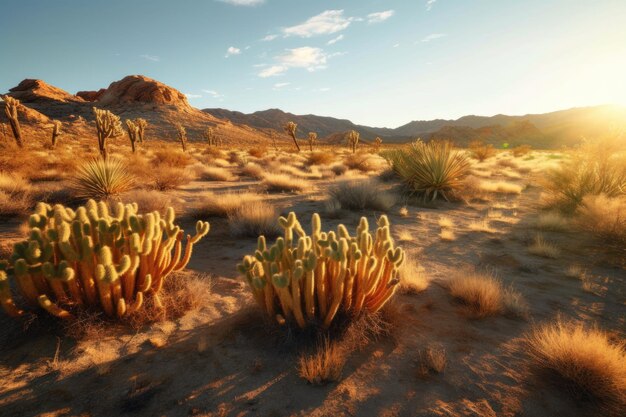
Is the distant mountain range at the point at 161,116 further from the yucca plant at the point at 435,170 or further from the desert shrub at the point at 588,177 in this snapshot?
the desert shrub at the point at 588,177

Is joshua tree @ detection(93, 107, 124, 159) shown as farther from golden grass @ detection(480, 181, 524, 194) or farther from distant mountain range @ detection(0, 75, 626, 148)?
distant mountain range @ detection(0, 75, 626, 148)

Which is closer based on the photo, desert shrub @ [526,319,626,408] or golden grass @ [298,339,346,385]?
desert shrub @ [526,319,626,408]

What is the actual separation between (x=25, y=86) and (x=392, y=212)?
339 ft

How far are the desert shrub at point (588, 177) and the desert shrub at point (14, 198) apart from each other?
12.0 meters

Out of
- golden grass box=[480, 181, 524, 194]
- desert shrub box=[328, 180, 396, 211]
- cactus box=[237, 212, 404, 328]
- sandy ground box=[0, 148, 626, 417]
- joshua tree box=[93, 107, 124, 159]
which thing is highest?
joshua tree box=[93, 107, 124, 159]

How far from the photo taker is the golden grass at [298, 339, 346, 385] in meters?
2.36

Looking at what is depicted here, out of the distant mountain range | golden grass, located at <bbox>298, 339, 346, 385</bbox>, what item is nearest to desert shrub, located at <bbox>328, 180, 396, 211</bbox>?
golden grass, located at <bbox>298, 339, 346, 385</bbox>

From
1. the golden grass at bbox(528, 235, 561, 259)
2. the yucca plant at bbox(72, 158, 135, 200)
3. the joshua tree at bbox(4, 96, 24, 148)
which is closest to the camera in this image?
the golden grass at bbox(528, 235, 561, 259)

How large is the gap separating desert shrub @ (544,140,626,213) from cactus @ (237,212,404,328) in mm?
7244

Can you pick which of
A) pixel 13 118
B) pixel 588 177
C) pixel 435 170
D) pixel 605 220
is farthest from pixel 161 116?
pixel 605 220

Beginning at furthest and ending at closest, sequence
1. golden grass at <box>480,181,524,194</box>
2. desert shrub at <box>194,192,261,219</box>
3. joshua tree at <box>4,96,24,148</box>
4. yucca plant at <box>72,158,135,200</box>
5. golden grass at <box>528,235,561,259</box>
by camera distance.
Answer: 1. joshua tree at <box>4,96,24,148</box>
2. golden grass at <box>480,181,524,194</box>
3. yucca plant at <box>72,158,135,200</box>
4. desert shrub at <box>194,192,261,219</box>
5. golden grass at <box>528,235,561,259</box>

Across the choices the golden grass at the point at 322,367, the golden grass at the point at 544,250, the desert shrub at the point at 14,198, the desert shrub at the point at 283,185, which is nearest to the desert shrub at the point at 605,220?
the golden grass at the point at 544,250

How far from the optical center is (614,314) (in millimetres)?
3434

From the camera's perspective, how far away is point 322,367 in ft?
7.93
